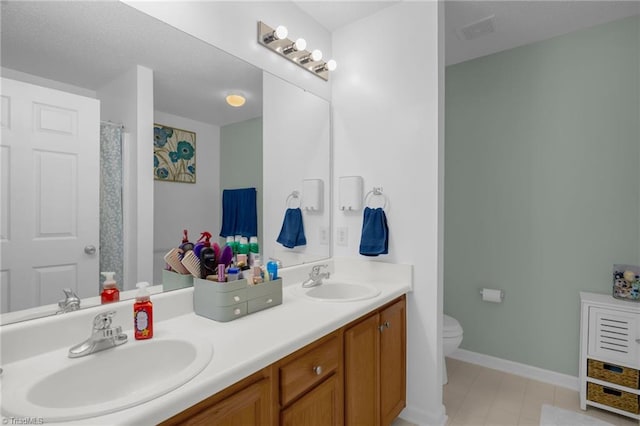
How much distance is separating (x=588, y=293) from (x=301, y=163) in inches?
81.4

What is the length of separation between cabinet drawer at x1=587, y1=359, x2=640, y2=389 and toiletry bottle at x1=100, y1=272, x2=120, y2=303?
258cm

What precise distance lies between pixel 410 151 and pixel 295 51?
0.88m

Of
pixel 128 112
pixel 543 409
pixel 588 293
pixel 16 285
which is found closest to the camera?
pixel 16 285

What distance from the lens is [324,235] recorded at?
2.12 meters

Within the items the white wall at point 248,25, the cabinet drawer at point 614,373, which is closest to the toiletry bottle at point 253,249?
the white wall at point 248,25

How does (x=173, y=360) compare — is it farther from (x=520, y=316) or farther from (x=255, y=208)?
(x=520, y=316)

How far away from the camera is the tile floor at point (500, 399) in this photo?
1902mm

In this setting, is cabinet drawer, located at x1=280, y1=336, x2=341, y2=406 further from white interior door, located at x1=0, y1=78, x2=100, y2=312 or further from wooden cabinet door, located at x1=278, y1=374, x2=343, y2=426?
white interior door, located at x1=0, y1=78, x2=100, y2=312

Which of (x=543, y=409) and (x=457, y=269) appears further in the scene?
(x=457, y=269)

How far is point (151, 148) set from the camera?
131cm

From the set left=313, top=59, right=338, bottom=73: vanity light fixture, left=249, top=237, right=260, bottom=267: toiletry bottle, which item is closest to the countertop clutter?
left=249, top=237, right=260, bottom=267: toiletry bottle

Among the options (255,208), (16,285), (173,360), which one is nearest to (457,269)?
(255,208)

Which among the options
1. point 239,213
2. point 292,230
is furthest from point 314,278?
point 239,213

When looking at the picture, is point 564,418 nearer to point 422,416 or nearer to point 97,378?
point 422,416
